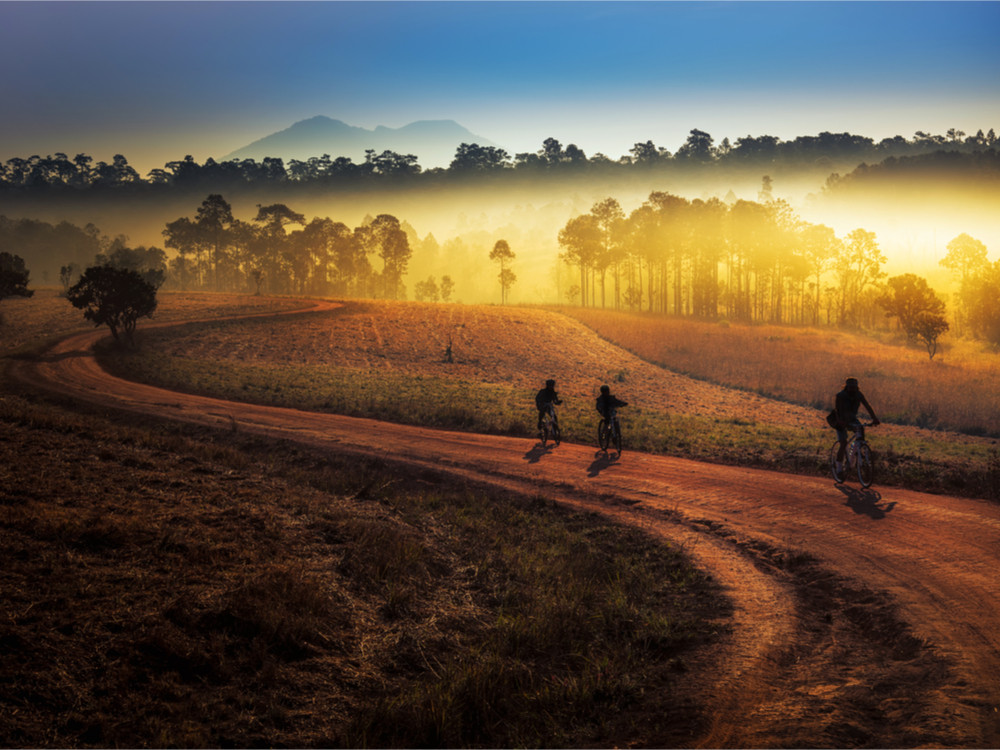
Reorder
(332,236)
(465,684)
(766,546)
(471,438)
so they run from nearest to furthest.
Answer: (465,684)
(766,546)
(471,438)
(332,236)

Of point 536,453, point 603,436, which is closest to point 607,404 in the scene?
point 603,436

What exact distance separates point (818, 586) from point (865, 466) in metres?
6.16

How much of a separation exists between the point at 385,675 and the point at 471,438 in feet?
47.8

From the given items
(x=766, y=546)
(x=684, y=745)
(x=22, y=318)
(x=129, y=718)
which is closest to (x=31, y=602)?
(x=129, y=718)

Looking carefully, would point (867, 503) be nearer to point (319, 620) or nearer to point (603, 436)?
point (603, 436)

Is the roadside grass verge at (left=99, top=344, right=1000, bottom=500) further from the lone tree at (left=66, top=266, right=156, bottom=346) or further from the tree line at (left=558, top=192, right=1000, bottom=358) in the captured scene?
the tree line at (left=558, top=192, right=1000, bottom=358)

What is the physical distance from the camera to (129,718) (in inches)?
235

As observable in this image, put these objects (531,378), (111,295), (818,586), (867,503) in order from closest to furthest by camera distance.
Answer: (818,586) → (867,503) → (111,295) → (531,378)

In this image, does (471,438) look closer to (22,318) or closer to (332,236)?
(22,318)

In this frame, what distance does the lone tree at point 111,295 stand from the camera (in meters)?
44.3

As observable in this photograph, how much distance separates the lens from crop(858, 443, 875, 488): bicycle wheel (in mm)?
14488

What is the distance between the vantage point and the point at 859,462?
1470 centimetres

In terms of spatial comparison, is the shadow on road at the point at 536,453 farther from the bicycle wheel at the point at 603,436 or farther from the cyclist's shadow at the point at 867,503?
the cyclist's shadow at the point at 867,503

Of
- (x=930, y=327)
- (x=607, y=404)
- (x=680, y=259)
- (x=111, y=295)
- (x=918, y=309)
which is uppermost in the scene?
(x=680, y=259)
